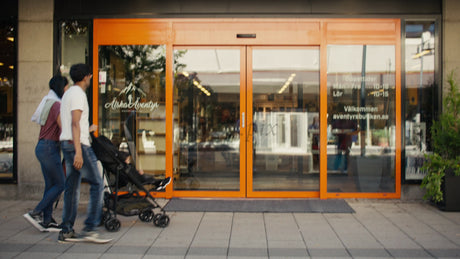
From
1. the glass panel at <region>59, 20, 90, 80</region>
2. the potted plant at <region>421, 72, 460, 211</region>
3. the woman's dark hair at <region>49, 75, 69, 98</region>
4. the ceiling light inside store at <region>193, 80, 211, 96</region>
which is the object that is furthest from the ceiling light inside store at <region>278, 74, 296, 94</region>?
the woman's dark hair at <region>49, 75, 69, 98</region>

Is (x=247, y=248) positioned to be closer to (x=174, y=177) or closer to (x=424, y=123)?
(x=174, y=177)

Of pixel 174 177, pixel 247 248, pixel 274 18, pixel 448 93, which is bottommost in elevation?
pixel 247 248

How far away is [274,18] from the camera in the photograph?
21.5ft

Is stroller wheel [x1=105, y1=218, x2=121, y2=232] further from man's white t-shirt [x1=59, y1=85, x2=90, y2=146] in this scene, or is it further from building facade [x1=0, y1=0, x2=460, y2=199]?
building facade [x1=0, y1=0, x2=460, y2=199]

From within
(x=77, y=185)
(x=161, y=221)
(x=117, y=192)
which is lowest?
(x=161, y=221)

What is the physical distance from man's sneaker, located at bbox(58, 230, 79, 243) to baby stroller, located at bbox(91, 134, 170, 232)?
438mm

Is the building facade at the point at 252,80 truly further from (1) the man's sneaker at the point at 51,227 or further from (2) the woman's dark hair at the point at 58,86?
(1) the man's sneaker at the point at 51,227

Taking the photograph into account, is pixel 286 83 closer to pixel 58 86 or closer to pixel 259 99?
pixel 259 99

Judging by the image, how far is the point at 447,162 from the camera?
578 centimetres

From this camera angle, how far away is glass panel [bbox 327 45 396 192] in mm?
6594

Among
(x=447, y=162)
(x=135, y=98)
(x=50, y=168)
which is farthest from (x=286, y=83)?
(x=50, y=168)

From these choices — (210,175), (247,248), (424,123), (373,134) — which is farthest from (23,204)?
(424,123)

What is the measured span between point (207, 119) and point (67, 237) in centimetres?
328

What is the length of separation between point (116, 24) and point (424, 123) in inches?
211
